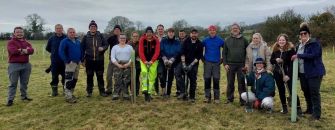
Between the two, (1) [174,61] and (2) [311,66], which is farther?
(1) [174,61]

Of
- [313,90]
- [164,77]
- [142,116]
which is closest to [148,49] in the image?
[164,77]

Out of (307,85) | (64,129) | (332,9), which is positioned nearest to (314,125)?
(307,85)

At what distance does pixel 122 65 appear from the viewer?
9.90 m

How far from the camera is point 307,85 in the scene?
838 centimetres

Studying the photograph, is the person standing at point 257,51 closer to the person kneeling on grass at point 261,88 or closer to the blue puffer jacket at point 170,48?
the person kneeling on grass at point 261,88

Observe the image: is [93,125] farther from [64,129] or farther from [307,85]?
[307,85]

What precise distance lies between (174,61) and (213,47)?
117 centimetres

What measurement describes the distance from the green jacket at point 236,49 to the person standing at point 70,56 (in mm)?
4126

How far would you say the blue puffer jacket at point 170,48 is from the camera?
9.97m

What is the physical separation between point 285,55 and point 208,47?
6.82 feet

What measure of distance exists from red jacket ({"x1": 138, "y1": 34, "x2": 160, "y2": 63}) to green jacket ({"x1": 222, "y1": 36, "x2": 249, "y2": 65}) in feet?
6.07

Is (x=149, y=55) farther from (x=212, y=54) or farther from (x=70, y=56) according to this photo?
(x=70, y=56)

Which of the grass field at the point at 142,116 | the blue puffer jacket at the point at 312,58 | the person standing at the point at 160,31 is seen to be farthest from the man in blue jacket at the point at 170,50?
the blue puffer jacket at the point at 312,58

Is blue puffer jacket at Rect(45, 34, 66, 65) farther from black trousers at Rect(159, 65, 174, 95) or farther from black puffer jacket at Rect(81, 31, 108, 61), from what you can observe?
black trousers at Rect(159, 65, 174, 95)
